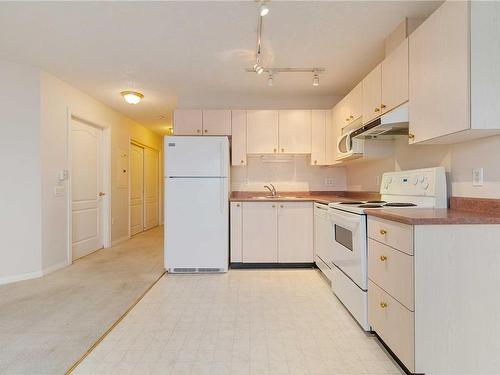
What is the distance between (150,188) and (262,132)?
3.92m

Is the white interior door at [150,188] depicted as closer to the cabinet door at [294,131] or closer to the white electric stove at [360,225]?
the cabinet door at [294,131]

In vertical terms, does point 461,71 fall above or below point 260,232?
above

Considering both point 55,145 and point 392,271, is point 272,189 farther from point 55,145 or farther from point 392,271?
point 55,145

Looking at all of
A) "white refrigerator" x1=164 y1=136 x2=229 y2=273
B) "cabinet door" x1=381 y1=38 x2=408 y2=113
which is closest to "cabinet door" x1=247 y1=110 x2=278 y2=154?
"white refrigerator" x1=164 y1=136 x2=229 y2=273

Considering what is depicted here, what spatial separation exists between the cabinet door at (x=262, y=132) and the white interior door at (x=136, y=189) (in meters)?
3.00

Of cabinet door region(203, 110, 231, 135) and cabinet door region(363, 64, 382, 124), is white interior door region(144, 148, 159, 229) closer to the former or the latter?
cabinet door region(203, 110, 231, 135)

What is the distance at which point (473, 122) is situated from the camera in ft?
4.88

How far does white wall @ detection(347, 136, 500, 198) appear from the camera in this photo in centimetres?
168

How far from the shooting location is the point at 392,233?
1.59 m

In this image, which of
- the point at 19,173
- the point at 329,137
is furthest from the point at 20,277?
the point at 329,137

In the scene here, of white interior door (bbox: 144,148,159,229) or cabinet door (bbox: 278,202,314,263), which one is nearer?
cabinet door (bbox: 278,202,314,263)

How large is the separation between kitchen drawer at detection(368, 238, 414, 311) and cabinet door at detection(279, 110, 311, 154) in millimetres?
2147

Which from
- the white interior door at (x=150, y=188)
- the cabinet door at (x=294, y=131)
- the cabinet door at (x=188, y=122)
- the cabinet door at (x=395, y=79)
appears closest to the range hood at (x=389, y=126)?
the cabinet door at (x=395, y=79)

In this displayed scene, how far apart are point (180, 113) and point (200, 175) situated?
1073mm
